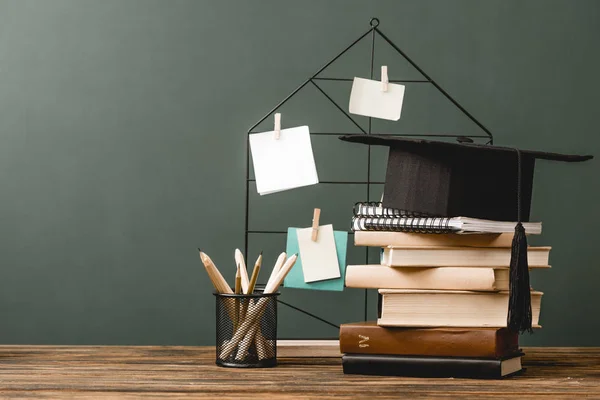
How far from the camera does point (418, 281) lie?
129cm

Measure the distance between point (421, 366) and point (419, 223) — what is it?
0.76 feet

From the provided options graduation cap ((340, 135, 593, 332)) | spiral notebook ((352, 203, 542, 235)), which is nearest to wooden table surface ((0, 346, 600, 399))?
graduation cap ((340, 135, 593, 332))

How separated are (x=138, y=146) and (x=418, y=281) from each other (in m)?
0.92

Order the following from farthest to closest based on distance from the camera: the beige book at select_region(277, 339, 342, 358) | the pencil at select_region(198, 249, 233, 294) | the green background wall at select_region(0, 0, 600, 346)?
1. the green background wall at select_region(0, 0, 600, 346)
2. the beige book at select_region(277, 339, 342, 358)
3. the pencil at select_region(198, 249, 233, 294)

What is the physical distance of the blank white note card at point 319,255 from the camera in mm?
1509

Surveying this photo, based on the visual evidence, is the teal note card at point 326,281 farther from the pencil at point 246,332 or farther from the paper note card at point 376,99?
the paper note card at point 376,99

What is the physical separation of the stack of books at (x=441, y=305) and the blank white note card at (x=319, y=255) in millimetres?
199

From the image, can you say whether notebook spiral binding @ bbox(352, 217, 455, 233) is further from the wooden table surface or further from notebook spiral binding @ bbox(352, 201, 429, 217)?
the wooden table surface

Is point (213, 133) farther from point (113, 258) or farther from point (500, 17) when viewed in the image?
point (500, 17)

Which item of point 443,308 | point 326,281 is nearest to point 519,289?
point 443,308

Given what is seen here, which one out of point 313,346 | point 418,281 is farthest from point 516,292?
point 313,346

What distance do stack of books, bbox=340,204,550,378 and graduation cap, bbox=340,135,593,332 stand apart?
29 mm

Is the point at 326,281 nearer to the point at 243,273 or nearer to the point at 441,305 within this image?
the point at 243,273

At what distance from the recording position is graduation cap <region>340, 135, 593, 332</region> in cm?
123
